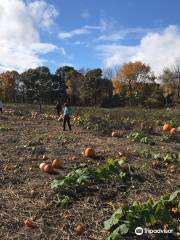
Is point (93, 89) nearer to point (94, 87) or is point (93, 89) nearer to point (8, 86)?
point (94, 87)

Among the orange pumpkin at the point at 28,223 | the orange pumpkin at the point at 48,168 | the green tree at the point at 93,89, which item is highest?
the green tree at the point at 93,89

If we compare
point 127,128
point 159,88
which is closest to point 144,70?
point 159,88

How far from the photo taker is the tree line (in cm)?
7546

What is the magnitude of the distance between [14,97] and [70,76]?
12692 mm

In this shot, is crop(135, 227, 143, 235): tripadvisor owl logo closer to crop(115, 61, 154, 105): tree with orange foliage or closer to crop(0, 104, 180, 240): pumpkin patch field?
crop(0, 104, 180, 240): pumpkin patch field

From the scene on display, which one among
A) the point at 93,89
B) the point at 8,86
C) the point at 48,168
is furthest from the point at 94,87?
the point at 48,168

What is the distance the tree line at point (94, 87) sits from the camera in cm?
7546

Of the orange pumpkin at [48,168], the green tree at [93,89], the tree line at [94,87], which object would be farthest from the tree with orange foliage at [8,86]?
the orange pumpkin at [48,168]

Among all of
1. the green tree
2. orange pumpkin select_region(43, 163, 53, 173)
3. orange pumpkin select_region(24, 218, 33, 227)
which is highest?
the green tree

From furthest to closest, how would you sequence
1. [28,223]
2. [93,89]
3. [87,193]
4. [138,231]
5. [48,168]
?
[93,89] < [48,168] < [87,193] < [28,223] < [138,231]

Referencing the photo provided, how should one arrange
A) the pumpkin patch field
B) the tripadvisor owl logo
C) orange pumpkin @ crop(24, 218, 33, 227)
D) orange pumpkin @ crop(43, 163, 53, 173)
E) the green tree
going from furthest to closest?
the green tree < orange pumpkin @ crop(43, 163, 53, 173) < orange pumpkin @ crop(24, 218, 33, 227) < the pumpkin patch field < the tripadvisor owl logo

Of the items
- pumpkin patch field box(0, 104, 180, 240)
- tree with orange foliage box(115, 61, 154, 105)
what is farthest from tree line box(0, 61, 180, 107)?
pumpkin patch field box(0, 104, 180, 240)

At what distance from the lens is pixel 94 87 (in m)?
75.0

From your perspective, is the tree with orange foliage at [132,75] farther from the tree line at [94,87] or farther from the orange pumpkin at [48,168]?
the orange pumpkin at [48,168]
